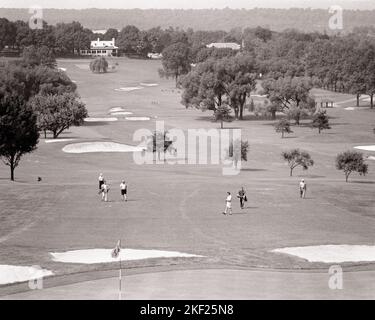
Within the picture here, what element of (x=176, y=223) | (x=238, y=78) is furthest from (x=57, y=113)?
(x=176, y=223)

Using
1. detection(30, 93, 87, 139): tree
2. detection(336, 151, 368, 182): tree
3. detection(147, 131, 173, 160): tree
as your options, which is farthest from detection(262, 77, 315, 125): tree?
detection(336, 151, 368, 182): tree

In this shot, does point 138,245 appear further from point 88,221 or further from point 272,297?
point 272,297

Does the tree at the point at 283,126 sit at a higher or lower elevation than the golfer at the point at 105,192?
lower

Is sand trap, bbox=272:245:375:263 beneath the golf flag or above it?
beneath

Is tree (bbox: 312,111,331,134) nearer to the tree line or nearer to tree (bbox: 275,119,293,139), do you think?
tree (bbox: 275,119,293,139)

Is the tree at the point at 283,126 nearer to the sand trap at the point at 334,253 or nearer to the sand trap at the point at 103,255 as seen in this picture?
the sand trap at the point at 334,253

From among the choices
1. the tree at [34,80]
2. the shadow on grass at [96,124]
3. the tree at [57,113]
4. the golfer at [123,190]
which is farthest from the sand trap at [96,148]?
the tree at [34,80]
